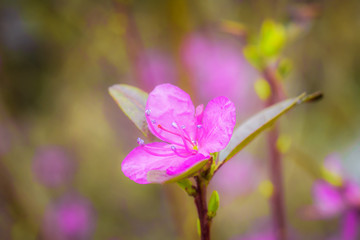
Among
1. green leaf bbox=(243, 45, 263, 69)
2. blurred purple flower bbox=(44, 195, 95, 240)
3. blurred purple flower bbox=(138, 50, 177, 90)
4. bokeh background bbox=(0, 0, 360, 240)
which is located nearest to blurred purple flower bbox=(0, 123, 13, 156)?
bokeh background bbox=(0, 0, 360, 240)

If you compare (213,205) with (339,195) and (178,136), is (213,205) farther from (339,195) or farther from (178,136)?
(339,195)

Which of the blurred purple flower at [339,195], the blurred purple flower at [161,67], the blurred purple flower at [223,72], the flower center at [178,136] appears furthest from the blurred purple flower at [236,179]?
the flower center at [178,136]

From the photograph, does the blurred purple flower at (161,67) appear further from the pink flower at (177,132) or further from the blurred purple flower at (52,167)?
the pink flower at (177,132)

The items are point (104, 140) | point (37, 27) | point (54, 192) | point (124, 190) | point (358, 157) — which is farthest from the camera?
point (104, 140)

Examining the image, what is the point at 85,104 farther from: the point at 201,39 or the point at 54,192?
the point at 201,39

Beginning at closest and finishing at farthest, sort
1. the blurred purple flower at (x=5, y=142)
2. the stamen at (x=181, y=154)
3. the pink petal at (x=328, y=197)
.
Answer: the stamen at (x=181, y=154) → the pink petal at (x=328, y=197) → the blurred purple flower at (x=5, y=142)

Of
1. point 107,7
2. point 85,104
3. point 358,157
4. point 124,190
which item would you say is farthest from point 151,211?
point 358,157
